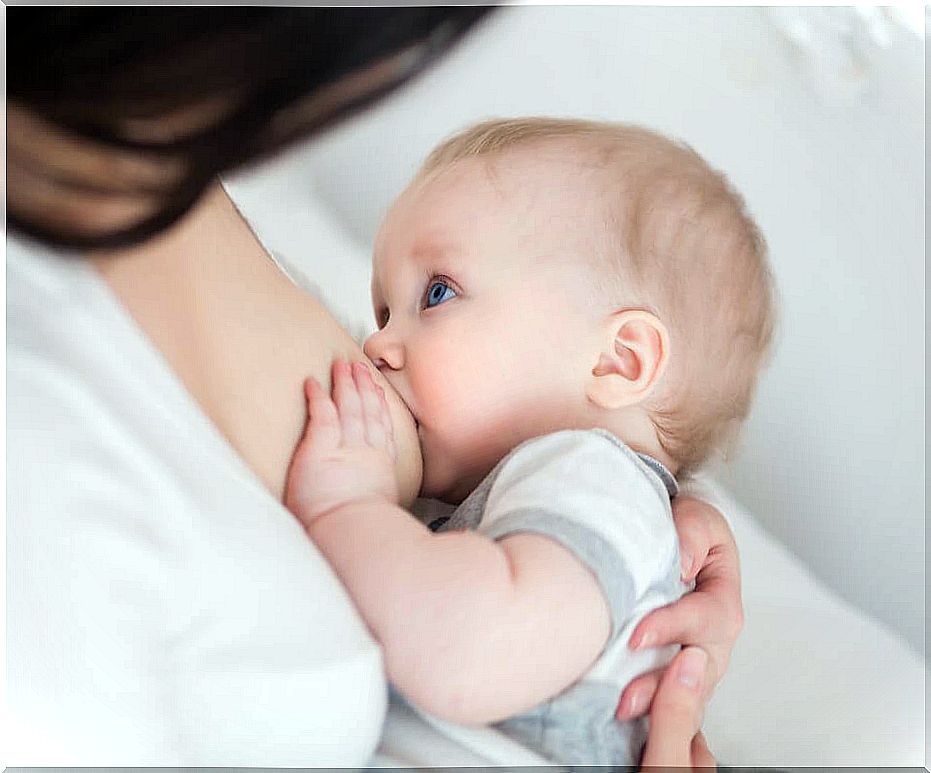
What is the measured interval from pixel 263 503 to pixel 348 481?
0.11 metres

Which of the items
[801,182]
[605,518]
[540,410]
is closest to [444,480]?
[540,410]

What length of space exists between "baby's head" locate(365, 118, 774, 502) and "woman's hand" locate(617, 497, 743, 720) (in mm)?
59

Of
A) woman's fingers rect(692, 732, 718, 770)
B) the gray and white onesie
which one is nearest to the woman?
the gray and white onesie

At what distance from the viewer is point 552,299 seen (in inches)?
30.6

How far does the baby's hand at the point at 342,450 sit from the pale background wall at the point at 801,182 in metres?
0.31

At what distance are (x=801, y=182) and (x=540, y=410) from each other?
410mm

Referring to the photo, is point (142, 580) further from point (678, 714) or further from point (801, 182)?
point (801, 182)

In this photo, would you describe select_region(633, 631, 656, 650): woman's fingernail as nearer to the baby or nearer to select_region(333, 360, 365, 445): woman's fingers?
the baby

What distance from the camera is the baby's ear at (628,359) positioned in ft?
2.56

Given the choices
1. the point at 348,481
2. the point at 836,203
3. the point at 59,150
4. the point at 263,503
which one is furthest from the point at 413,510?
the point at 836,203

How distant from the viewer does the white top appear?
0.49 metres

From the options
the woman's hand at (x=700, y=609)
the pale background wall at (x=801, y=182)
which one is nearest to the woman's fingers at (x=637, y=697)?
the woman's hand at (x=700, y=609)

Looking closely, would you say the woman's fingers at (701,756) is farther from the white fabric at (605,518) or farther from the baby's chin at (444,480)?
the baby's chin at (444,480)

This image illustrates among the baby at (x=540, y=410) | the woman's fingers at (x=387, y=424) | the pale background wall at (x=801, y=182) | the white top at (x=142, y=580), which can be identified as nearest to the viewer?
the white top at (x=142, y=580)
